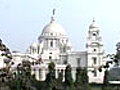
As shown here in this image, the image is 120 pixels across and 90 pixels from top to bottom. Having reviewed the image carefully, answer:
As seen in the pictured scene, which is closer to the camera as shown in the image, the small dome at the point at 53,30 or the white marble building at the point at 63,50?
the white marble building at the point at 63,50

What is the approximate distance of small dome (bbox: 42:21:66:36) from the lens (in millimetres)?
89250

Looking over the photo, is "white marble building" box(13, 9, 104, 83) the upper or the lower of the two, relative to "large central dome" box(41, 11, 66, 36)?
lower

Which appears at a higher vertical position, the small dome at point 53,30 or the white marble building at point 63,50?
the small dome at point 53,30

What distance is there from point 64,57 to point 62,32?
6.60 metres

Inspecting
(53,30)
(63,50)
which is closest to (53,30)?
(53,30)

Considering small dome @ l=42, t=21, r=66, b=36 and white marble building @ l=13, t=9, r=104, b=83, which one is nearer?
white marble building @ l=13, t=9, r=104, b=83

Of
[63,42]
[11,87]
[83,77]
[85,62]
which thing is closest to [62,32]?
[63,42]

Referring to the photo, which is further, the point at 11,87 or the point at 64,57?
the point at 64,57

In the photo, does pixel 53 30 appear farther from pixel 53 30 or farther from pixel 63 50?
pixel 63 50

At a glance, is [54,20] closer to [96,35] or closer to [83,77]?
[96,35]

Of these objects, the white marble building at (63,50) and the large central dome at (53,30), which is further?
the large central dome at (53,30)

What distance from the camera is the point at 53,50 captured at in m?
88.4

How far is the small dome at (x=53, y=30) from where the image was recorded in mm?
89250

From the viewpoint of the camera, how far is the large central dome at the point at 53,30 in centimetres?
8923
